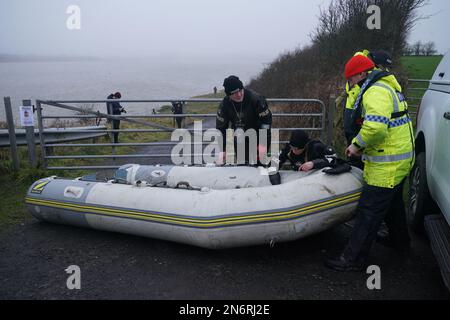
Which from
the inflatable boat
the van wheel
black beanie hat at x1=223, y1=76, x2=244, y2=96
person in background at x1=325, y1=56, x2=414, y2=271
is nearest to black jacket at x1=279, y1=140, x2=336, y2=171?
the inflatable boat

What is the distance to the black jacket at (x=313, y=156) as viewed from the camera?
4.27 metres

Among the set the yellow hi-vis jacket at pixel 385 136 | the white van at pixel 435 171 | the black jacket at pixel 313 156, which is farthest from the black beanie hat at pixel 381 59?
the black jacket at pixel 313 156

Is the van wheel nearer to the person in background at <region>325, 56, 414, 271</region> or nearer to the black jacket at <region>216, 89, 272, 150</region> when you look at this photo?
the person in background at <region>325, 56, 414, 271</region>

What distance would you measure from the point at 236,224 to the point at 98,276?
4.82 feet

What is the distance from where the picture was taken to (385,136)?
333 cm

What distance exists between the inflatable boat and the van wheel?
727 mm

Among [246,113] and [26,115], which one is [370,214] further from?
[26,115]

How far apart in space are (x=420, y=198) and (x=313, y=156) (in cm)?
125

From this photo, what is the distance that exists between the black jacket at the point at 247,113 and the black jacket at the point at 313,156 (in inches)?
16.5

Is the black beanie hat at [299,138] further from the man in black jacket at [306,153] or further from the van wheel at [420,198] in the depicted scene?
the van wheel at [420,198]

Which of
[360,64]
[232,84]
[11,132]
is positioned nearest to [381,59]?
[360,64]
